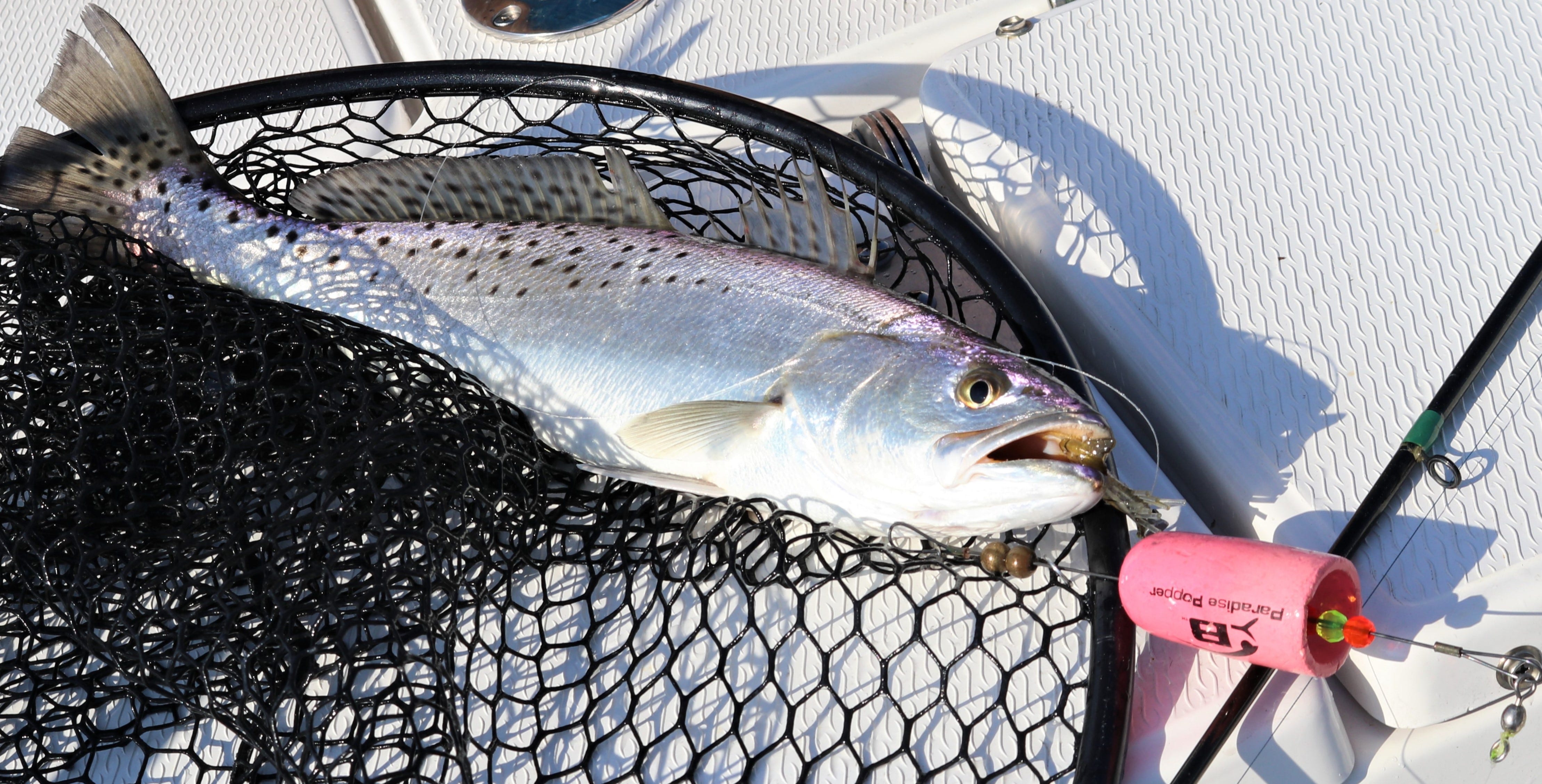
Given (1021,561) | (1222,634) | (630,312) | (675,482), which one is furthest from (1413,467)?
(630,312)

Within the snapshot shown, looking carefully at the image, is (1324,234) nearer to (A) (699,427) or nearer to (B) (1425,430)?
(B) (1425,430)

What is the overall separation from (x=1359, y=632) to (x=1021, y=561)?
422 mm

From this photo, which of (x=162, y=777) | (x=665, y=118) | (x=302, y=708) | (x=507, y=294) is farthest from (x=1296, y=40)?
(x=162, y=777)

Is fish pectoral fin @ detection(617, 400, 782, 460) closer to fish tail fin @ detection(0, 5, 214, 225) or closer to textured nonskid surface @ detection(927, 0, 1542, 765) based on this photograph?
textured nonskid surface @ detection(927, 0, 1542, 765)

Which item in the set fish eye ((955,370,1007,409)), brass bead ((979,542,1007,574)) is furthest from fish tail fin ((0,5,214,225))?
brass bead ((979,542,1007,574))

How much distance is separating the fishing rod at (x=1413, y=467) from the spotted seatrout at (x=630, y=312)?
341 millimetres

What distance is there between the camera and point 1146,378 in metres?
1.85

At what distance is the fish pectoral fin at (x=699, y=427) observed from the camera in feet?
5.23

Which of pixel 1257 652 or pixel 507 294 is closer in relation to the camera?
pixel 1257 652

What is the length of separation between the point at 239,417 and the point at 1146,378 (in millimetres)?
1486

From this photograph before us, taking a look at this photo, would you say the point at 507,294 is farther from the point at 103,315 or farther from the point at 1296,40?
the point at 1296,40

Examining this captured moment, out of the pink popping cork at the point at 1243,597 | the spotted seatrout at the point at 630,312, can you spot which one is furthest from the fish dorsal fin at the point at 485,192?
the pink popping cork at the point at 1243,597

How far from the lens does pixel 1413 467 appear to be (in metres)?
1.57

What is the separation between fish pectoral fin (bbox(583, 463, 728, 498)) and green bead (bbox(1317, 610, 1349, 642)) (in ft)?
2.73
